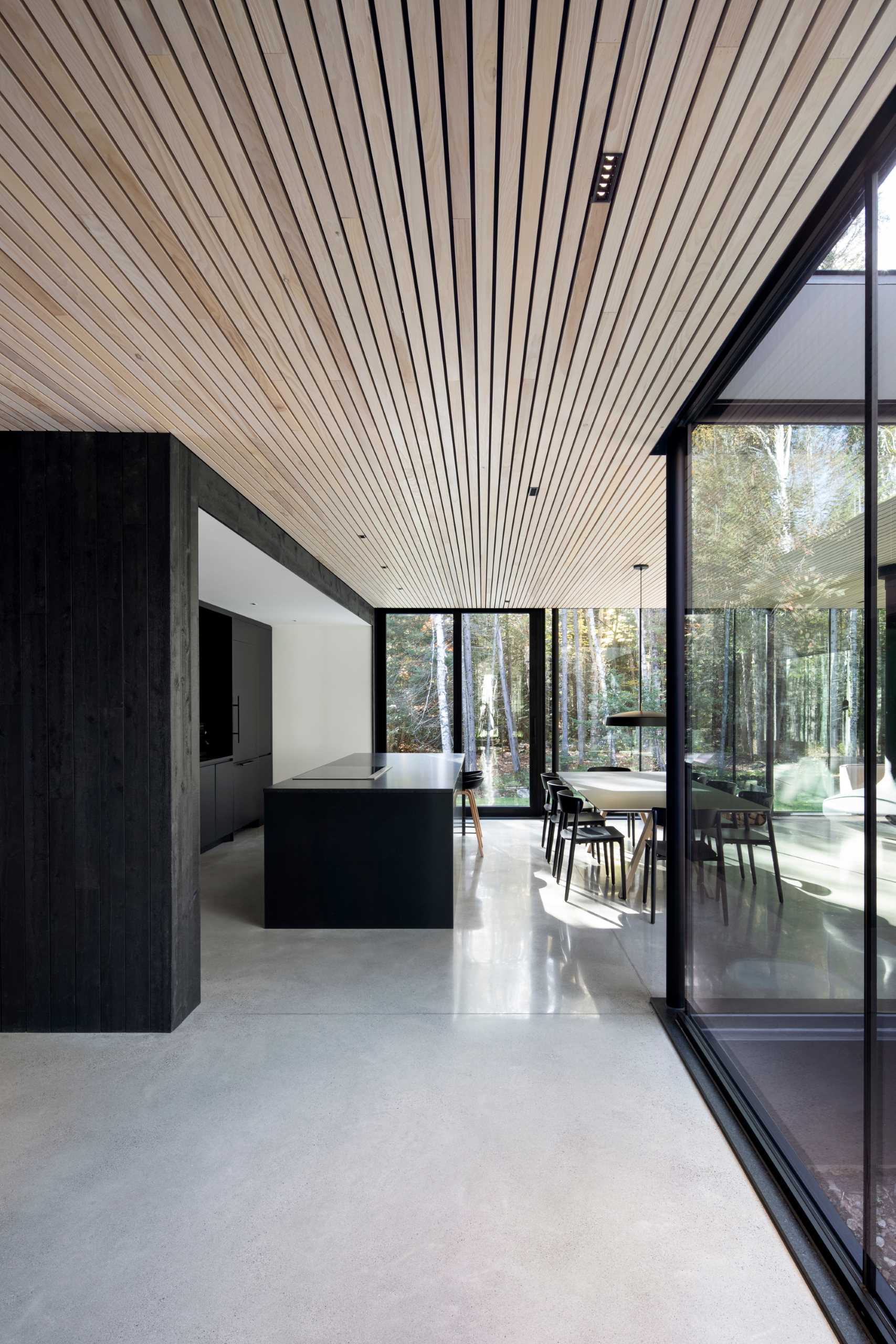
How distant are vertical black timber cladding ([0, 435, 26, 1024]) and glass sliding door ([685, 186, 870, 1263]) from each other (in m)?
2.99

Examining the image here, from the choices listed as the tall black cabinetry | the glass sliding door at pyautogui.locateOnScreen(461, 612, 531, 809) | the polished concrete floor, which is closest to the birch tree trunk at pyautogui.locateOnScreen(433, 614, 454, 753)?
the glass sliding door at pyautogui.locateOnScreen(461, 612, 531, 809)

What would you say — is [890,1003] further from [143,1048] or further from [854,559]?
[143,1048]

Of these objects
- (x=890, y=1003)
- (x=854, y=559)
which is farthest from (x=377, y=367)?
(x=890, y=1003)

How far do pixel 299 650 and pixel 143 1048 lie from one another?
20.8 ft

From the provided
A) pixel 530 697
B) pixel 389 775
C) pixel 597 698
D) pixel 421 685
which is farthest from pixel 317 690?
pixel 597 698

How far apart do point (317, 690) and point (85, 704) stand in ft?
19.1

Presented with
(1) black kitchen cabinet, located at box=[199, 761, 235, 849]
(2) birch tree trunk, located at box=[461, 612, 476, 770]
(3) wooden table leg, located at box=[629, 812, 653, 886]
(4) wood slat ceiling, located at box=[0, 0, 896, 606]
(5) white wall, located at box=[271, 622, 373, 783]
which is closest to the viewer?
(4) wood slat ceiling, located at box=[0, 0, 896, 606]

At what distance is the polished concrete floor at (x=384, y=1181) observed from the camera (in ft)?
5.65

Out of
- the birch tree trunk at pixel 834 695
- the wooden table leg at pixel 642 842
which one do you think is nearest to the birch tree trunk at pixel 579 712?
the wooden table leg at pixel 642 842

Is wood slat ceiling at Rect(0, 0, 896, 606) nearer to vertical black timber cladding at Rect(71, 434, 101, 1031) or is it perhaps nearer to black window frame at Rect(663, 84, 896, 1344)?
black window frame at Rect(663, 84, 896, 1344)

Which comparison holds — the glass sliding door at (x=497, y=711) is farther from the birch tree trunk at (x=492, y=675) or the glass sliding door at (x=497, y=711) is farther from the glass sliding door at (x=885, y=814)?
the glass sliding door at (x=885, y=814)

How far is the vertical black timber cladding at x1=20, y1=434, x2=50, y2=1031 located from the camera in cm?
323

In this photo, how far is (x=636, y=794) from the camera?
573 centimetres

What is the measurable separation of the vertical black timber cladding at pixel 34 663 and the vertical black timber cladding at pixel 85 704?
5.1 inches
